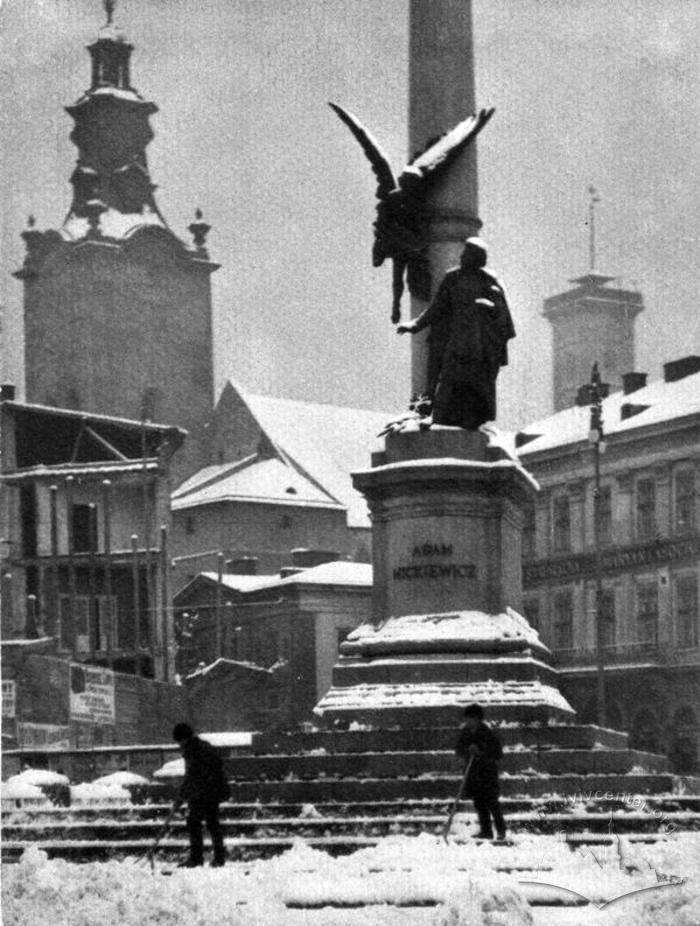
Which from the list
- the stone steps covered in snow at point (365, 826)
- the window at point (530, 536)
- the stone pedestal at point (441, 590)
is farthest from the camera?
the window at point (530, 536)

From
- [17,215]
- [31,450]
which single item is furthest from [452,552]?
[31,450]

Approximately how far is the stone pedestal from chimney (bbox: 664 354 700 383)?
33499 millimetres

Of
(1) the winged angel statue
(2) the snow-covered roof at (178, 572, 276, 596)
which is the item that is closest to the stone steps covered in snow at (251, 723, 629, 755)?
(1) the winged angel statue

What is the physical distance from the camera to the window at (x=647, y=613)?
5466 cm

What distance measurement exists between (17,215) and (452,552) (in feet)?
16.8

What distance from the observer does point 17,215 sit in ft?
70.5

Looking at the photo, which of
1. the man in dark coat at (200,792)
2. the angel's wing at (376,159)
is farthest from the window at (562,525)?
the man in dark coat at (200,792)

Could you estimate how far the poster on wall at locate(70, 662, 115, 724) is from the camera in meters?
40.2

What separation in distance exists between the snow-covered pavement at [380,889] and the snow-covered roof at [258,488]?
58550 millimetres

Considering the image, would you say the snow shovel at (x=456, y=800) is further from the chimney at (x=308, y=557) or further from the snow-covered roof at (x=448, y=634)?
the chimney at (x=308, y=557)

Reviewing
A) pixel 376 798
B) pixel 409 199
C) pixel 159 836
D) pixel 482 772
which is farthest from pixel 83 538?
pixel 159 836

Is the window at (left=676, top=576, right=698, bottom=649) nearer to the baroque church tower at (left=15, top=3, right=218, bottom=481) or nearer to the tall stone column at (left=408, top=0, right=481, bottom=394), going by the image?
the baroque church tower at (left=15, top=3, right=218, bottom=481)

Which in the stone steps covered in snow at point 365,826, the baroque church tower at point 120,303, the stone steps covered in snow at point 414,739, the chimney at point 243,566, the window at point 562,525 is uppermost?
the baroque church tower at point 120,303

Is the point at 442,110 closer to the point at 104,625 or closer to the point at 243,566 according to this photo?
→ the point at 104,625
